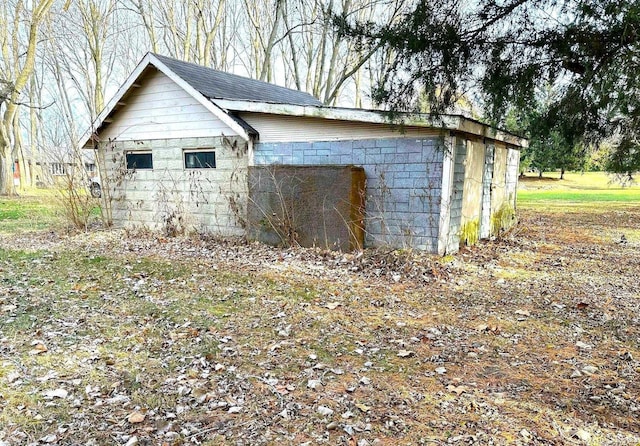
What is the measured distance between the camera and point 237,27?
81.7ft

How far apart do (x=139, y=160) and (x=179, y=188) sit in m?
1.57

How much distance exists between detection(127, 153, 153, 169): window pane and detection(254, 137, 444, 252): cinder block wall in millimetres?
4555

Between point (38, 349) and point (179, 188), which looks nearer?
point (38, 349)

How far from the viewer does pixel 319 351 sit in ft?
12.6

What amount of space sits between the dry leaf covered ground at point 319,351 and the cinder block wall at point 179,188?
2.21 m

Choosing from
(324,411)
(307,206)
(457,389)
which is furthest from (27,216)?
(457,389)

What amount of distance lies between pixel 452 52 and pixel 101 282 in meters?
5.52

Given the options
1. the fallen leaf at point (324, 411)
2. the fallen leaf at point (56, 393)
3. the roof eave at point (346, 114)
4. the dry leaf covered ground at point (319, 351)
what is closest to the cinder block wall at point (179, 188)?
the roof eave at point (346, 114)

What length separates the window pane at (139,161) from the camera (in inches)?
404

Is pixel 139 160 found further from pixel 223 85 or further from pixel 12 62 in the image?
pixel 12 62

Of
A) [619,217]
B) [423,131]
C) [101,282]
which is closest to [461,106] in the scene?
[423,131]

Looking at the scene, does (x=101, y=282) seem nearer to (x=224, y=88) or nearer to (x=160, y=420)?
(x=160, y=420)

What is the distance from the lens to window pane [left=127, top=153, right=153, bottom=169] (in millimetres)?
10250

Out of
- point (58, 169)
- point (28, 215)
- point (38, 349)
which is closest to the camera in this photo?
point (38, 349)
